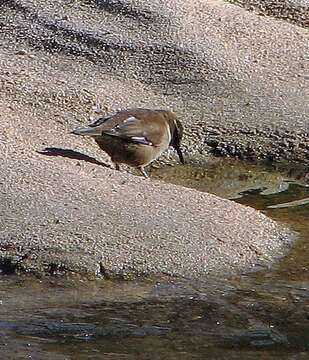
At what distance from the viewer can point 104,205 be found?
870 cm

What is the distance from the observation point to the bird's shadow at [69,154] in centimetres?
997

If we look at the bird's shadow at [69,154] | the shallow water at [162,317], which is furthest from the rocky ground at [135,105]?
the shallow water at [162,317]

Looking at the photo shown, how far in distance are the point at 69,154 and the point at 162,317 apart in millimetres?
3084

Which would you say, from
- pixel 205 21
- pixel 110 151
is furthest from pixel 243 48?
pixel 110 151

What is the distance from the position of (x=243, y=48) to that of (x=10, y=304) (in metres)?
6.02

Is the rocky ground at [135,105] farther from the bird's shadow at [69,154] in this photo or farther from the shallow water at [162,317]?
the shallow water at [162,317]

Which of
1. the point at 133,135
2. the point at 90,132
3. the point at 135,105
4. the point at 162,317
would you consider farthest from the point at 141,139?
the point at 162,317

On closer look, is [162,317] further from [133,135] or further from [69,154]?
[69,154]

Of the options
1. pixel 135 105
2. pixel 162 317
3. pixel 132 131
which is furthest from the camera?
pixel 135 105

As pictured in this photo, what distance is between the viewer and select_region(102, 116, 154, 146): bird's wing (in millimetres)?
9820

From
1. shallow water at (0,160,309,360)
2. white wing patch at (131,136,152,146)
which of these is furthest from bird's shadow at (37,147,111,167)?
shallow water at (0,160,309,360)

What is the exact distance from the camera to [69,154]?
33.2ft

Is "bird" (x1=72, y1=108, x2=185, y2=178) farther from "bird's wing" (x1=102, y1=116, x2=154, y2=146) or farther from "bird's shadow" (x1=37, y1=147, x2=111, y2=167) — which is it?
"bird's shadow" (x1=37, y1=147, x2=111, y2=167)

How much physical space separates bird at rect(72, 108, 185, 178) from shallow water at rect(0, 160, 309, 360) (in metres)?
1.93
